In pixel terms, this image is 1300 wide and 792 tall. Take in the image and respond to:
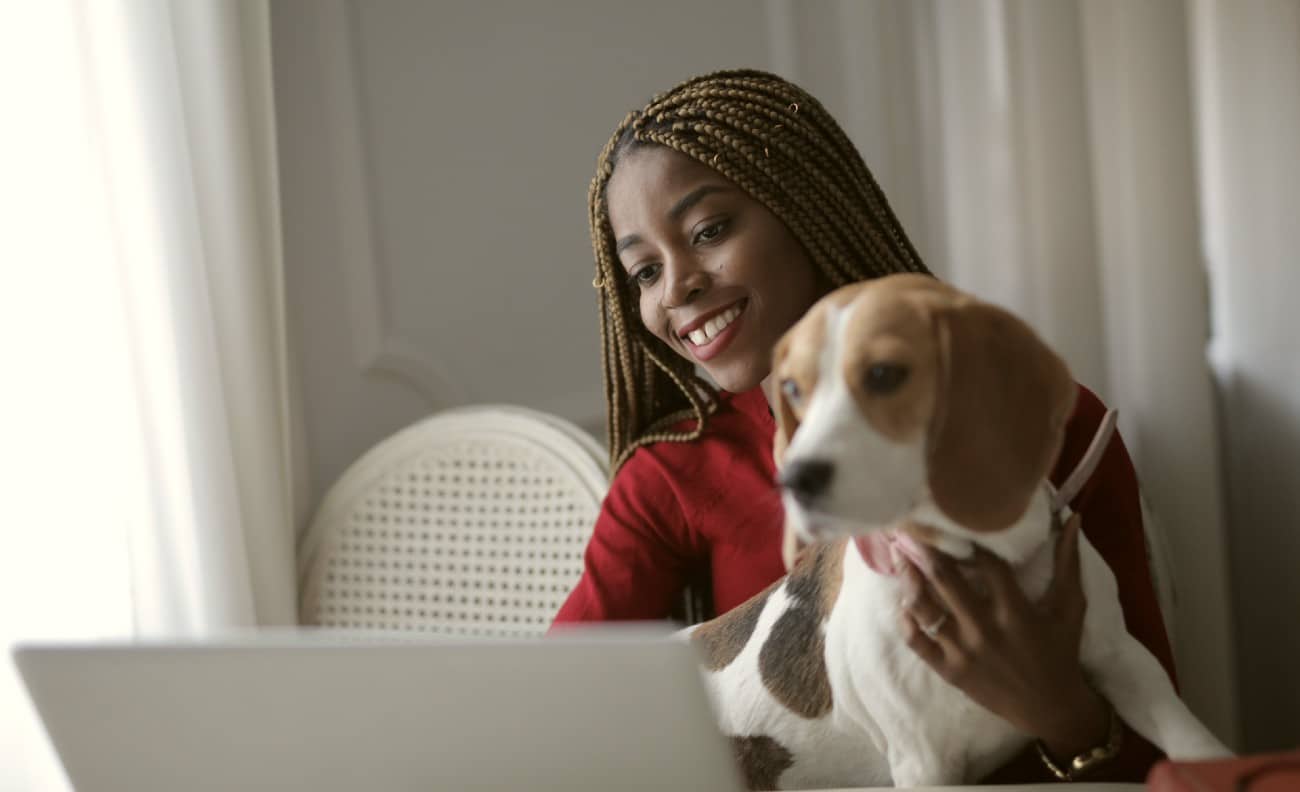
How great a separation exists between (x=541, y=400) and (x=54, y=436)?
79 cm

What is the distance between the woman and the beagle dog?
0.04m

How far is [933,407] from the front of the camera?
67 centimetres

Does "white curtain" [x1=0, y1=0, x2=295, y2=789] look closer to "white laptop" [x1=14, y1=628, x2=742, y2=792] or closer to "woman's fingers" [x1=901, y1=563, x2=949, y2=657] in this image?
"white laptop" [x1=14, y1=628, x2=742, y2=792]

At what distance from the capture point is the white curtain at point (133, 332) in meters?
1.34

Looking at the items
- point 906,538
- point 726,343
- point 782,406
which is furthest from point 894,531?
point 726,343

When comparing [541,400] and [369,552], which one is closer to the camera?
[369,552]

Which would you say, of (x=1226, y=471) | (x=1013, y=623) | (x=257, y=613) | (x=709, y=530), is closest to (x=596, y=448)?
(x=709, y=530)

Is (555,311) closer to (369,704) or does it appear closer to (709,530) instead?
(709,530)

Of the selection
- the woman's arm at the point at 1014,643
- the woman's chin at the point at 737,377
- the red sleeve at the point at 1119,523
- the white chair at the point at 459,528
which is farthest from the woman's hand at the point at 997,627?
the white chair at the point at 459,528

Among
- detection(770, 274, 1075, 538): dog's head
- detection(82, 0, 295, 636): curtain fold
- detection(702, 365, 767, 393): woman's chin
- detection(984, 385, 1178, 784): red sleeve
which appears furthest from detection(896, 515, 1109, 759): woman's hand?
detection(82, 0, 295, 636): curtain fold

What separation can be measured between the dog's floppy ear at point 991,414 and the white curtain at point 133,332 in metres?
1.12

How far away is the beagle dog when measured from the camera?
2.17ft

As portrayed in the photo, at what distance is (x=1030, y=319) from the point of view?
4.74 feet

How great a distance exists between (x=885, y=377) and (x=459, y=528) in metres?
1.13
